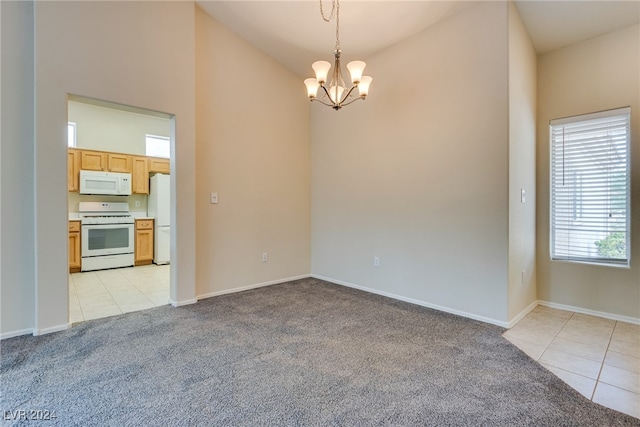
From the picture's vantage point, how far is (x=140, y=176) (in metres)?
5.83

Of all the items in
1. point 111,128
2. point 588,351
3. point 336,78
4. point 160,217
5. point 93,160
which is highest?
point 111,128

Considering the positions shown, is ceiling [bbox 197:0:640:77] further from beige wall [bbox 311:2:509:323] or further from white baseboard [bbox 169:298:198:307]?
white baseboard [bbox 169:298:198:307]

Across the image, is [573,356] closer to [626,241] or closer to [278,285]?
[626,241]

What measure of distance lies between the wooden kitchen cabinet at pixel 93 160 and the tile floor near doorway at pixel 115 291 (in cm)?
189

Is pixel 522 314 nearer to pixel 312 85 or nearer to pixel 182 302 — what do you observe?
pixel 312 85

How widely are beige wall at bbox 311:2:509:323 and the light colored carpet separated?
535mm

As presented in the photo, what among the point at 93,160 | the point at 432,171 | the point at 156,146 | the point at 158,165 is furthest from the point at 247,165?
the point at 156,146

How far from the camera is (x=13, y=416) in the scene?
1.54 m

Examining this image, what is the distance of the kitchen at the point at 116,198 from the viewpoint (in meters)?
5.02

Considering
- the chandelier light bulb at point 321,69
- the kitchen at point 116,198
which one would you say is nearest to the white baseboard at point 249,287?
the kitchen at point 116,198

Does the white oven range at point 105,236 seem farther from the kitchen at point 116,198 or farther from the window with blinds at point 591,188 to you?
the window with blinds at point 591,188

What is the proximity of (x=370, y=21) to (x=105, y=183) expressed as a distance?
5280 mm

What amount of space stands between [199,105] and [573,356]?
437 cm

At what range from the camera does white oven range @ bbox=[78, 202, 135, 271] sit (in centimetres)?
507
